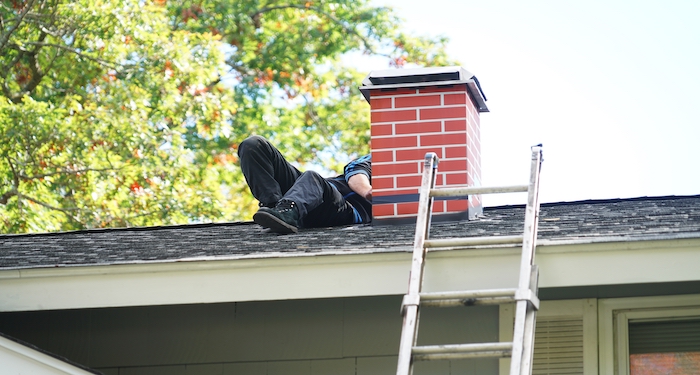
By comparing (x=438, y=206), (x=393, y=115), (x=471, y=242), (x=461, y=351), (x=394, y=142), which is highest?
(x=393, y=115)

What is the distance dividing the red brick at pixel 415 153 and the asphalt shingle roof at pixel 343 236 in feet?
1.48

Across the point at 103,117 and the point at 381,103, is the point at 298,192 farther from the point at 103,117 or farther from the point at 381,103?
the point at 103,117

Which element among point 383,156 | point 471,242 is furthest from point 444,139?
point 471,242

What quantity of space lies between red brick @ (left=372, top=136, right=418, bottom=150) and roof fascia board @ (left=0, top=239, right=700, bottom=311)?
1598mm

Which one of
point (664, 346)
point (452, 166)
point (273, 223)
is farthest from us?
point (452, 166)

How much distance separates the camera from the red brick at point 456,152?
626 centimetres

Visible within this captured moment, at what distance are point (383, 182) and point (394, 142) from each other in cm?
27

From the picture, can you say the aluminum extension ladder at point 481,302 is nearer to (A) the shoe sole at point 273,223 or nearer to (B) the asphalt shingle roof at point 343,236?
(B) the asphalt shingle roof at point 343,236

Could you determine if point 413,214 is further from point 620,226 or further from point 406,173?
point 620,226

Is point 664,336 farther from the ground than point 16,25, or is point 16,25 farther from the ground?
point 16,25

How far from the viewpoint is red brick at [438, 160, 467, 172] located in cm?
623

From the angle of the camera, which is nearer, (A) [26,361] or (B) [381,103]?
(A) [26,361]

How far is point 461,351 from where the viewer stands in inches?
173

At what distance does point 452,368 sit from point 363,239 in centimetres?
84
